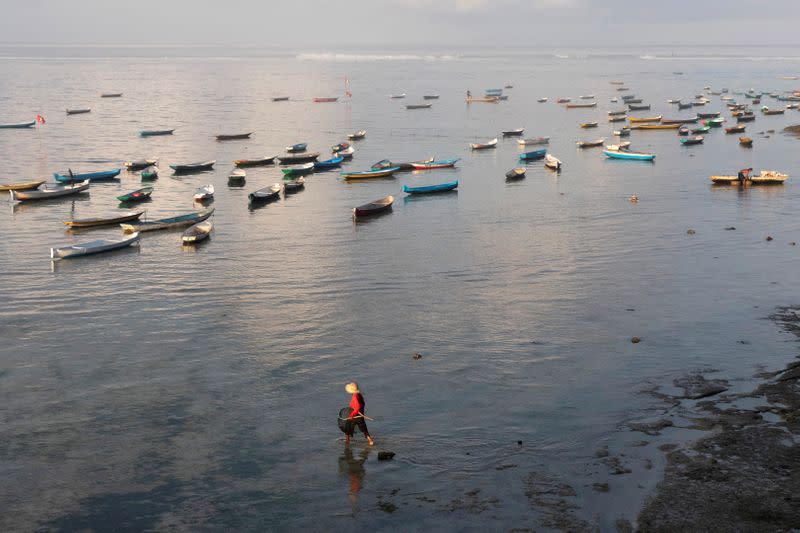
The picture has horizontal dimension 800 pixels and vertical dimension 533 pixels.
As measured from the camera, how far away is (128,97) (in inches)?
6649

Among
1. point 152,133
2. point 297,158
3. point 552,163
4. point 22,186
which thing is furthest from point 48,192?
point 552,163

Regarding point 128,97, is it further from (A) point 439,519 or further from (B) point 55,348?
(A) point 439,519

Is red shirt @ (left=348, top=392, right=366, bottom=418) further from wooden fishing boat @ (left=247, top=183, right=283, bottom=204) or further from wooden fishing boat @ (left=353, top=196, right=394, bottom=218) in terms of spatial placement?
wooden fishing boat @ (left=247, top=183, right=283, bottom=204)

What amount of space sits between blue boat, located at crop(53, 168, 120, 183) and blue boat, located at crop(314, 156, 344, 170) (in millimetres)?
17058

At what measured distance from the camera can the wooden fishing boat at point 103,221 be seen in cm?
5404

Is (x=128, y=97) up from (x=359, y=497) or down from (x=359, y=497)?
up

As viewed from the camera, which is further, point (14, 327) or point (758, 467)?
point (14, 327)

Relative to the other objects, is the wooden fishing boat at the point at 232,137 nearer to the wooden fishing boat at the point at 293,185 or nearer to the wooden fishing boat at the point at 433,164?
the wooden fishing boat at the point at 433,164

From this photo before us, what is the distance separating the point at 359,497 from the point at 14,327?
20174 millimetres

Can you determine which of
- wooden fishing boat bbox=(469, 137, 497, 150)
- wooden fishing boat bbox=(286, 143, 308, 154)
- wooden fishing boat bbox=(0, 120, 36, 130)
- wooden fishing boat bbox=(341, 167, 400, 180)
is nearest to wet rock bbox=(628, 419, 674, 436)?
wooden fishing boat bbox=(341, 167, 400, 180)

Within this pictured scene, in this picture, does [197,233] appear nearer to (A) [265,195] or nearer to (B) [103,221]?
(B) [103,221]

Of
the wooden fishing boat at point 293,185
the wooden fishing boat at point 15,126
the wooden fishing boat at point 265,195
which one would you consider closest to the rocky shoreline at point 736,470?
the wooden fishing boat at point 265,195

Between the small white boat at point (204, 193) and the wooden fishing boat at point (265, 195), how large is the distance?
273 cm

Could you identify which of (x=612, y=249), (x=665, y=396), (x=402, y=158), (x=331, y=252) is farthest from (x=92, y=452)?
(x=402, y=158)
